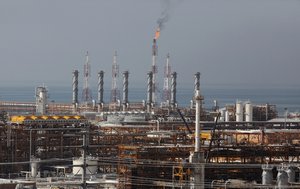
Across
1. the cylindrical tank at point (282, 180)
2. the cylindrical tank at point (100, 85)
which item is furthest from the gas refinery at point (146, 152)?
the cylindrical tank at point (100, 85)

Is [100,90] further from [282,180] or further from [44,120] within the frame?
[282,180]

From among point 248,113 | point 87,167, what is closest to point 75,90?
point 248,113

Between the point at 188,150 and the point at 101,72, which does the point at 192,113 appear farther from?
the point at 188,150

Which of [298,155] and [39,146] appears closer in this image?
[298,155]

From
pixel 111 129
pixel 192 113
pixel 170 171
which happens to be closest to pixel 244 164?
pixel 170 171

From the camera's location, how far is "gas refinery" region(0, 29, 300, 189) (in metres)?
32.9

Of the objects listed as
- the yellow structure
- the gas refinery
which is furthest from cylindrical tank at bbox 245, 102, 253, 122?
the yellow structure

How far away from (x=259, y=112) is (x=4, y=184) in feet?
131

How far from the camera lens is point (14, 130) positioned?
1790 inches

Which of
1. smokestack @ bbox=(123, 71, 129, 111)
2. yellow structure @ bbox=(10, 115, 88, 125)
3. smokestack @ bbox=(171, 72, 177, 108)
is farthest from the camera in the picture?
smokestack @ bbox=(171, 72, 177, 108)

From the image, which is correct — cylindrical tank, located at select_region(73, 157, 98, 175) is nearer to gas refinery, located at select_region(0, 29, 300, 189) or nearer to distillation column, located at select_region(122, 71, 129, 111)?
gas refinery, located at select_region(0, 29, 300, 189)

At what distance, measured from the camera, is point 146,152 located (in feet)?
121

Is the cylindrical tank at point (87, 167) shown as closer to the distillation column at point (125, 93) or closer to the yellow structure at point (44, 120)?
the yellow structure at point (44, 120)

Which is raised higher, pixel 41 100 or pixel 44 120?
pixel 41 100
